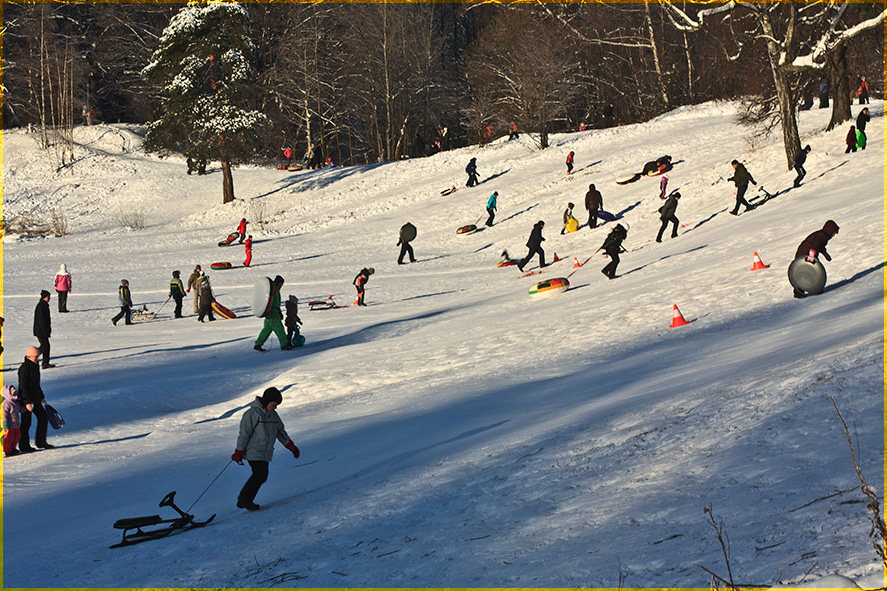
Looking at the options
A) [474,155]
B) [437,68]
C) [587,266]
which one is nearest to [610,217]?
[587,266]

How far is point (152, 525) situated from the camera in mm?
7324

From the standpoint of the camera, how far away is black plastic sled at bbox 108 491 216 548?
6.81 m

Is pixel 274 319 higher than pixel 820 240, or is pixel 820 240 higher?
pixel 820 240

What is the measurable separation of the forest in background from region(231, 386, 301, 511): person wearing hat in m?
43.5

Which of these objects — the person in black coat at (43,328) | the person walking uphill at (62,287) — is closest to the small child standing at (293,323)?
the person in black coat at (43,328)

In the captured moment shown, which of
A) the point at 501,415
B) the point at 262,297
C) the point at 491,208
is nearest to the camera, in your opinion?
the point at 501,415

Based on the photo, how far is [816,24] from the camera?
32000 mm

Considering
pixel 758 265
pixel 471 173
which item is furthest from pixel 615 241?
pixel 471 173

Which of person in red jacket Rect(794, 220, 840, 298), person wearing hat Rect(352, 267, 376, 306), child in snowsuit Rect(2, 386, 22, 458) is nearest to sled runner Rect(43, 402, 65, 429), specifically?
child in snowsuit Rect(2, 386, 22, 458)

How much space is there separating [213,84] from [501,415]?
41.2m

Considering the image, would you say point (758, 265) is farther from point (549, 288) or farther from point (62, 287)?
point (62, 287)

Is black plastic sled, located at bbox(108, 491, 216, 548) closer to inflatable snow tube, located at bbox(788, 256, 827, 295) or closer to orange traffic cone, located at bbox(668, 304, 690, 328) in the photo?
orange traffic cone, located at bbox(668, 304, 690, 328)

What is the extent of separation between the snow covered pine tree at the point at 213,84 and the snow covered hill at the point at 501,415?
49.8ft

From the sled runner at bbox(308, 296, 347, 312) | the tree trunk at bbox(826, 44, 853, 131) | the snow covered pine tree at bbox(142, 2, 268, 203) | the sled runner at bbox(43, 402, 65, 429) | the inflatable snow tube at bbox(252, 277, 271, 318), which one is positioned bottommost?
the sled runner at bbox(43, 402, 65, 429)
